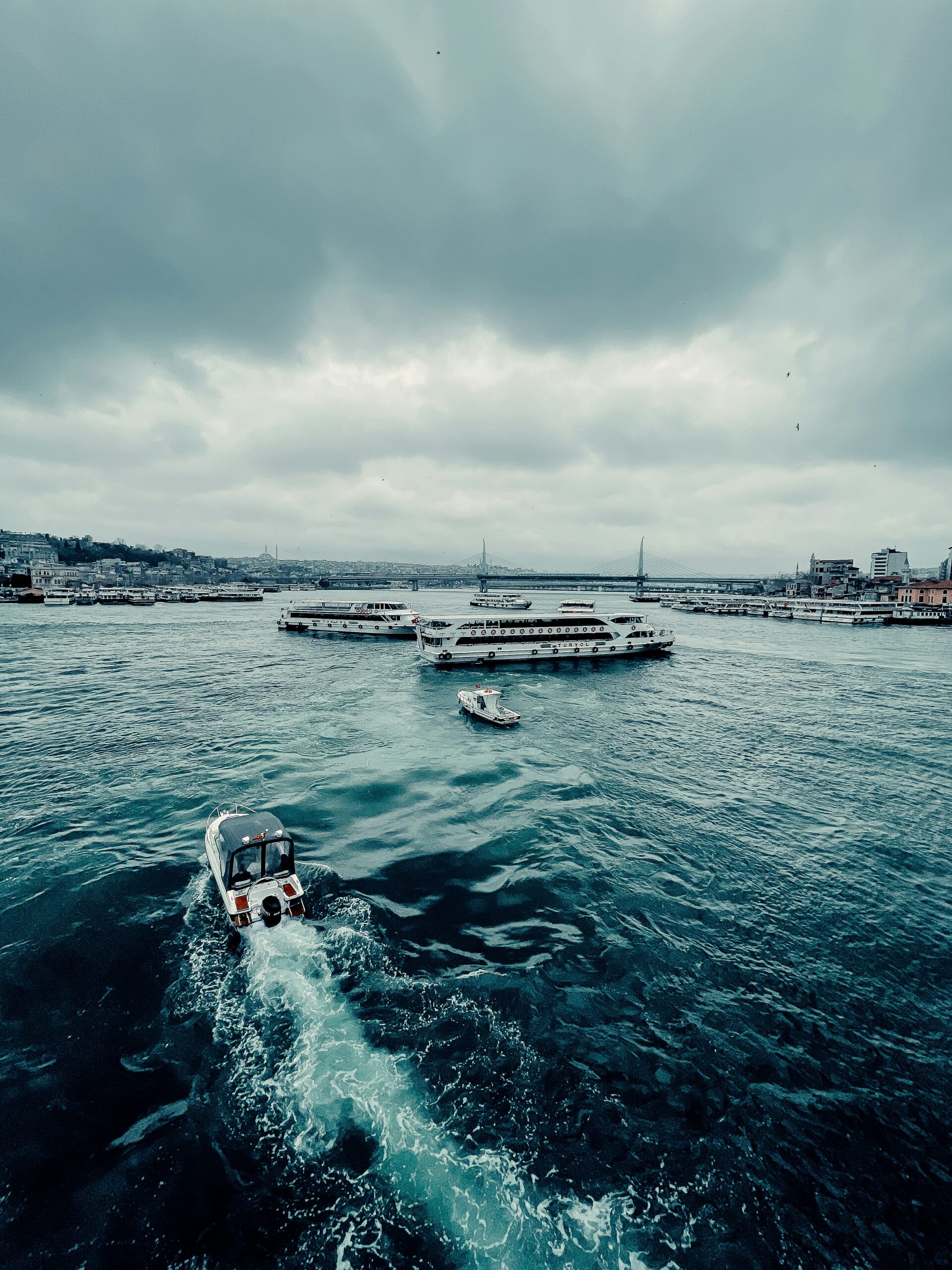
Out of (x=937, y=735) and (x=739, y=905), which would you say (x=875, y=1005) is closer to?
(x=739, y=905)

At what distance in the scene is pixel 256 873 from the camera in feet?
42.9

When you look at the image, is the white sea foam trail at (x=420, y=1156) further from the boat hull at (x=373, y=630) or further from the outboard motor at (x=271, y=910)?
the boat hull at (x=373, y=630)

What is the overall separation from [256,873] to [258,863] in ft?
0.92

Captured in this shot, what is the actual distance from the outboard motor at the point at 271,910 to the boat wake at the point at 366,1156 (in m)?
1.22

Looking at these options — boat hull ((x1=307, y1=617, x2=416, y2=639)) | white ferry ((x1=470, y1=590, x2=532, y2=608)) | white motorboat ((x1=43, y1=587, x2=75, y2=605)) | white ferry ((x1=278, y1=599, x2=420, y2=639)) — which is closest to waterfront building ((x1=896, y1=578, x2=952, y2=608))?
white ferry ((x1=470, y1=590, x2=532, y2=608))

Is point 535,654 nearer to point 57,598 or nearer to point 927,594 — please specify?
point 927,594

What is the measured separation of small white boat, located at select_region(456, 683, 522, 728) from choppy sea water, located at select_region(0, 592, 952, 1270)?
6.70 m

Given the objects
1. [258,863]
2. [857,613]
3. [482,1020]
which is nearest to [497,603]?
[857,613]

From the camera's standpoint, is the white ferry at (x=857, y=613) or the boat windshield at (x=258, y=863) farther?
the white ferry at (x=857, y=613)

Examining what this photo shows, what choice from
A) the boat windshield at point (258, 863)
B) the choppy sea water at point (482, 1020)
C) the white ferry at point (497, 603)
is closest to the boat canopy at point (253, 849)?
the boat windshield at point (258, 863)

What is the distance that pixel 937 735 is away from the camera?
31.8 m

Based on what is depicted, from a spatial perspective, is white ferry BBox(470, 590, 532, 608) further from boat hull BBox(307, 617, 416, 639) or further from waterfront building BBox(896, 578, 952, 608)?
waterfront building BBox(896, 578, 952, 608)

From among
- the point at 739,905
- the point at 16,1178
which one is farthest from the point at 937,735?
the point at 16,1178

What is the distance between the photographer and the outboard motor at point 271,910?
12.1m
